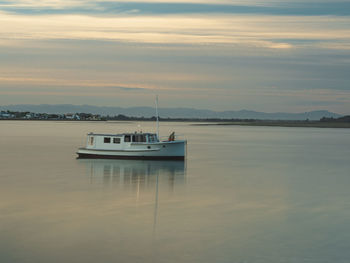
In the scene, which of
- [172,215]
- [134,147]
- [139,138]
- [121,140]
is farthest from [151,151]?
[172,215]

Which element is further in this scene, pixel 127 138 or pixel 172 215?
pixel 127 138

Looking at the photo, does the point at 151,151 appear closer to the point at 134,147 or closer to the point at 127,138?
the point at 134,147

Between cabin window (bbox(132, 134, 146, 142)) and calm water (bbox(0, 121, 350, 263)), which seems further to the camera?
cabin window (bbox(132, 134, 146, 142))

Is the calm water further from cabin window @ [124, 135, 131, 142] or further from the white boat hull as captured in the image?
cabin window @ [124, 135, 131, 142]

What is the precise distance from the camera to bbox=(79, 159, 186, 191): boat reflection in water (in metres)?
32.0

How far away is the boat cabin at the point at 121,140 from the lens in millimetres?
46250

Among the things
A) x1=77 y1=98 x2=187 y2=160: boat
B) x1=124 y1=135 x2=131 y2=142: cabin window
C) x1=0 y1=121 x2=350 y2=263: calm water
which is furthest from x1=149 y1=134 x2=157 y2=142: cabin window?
x1=0 y1=121 x2=350 y2=263: calm water

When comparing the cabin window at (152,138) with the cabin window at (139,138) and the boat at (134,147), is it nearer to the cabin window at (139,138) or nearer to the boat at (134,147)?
the boat at (134,147)

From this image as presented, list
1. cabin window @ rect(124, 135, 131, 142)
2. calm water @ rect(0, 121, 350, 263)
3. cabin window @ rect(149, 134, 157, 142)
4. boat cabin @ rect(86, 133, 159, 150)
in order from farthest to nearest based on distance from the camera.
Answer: cabin window @ rect(124, 135, 131, 142)
cabin window @ rect(149, 134, 157, 142)
boat cabin @ rect(86, 133, 159, 150)
calm water @ rect(0, 121, 350, 263)

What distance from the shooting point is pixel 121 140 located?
47.0 m

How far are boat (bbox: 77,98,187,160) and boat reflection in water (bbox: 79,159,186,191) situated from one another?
716 millimetres

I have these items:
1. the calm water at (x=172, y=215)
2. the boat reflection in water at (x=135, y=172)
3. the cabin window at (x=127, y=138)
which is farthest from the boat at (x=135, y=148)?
the calm water at (x=172, y=215)

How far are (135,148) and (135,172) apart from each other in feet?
27.6

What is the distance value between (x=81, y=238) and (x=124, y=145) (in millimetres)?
29956
